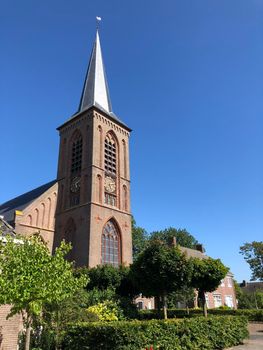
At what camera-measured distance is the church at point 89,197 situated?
29.5 metres

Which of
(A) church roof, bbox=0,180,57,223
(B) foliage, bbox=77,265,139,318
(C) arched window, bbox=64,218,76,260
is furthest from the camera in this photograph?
(A) church roof, bbox=0,180,57,223

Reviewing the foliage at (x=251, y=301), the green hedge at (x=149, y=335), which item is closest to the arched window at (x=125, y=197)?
the green hedge at (x=149, y=335)

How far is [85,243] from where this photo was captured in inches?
1117

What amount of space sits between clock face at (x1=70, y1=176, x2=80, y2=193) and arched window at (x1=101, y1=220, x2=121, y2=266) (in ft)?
16.2

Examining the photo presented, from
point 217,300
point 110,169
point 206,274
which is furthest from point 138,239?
point 206,274

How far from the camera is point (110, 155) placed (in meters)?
35.1

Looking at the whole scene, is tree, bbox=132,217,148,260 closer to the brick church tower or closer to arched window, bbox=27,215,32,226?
the brick church tower

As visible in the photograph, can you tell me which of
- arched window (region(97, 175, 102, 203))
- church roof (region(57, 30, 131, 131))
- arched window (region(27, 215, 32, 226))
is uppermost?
church roof (region(57, 30, 131, 131))

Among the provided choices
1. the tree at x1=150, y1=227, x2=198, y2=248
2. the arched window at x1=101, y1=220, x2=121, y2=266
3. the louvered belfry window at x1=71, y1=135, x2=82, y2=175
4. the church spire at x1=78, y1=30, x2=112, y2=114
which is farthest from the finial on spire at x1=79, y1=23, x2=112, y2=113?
the tree at x1=150, y1=227, x2=198, y2=248

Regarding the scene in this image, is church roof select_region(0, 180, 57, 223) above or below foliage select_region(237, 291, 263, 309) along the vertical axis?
above

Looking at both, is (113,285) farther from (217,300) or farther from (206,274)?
(217,300)

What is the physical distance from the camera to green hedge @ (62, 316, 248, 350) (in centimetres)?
1041

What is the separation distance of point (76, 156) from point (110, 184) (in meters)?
5.28

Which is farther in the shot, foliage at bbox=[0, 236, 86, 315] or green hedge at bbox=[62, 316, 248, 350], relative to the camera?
green hedge at bbox=[62, 316, 248, 350]
